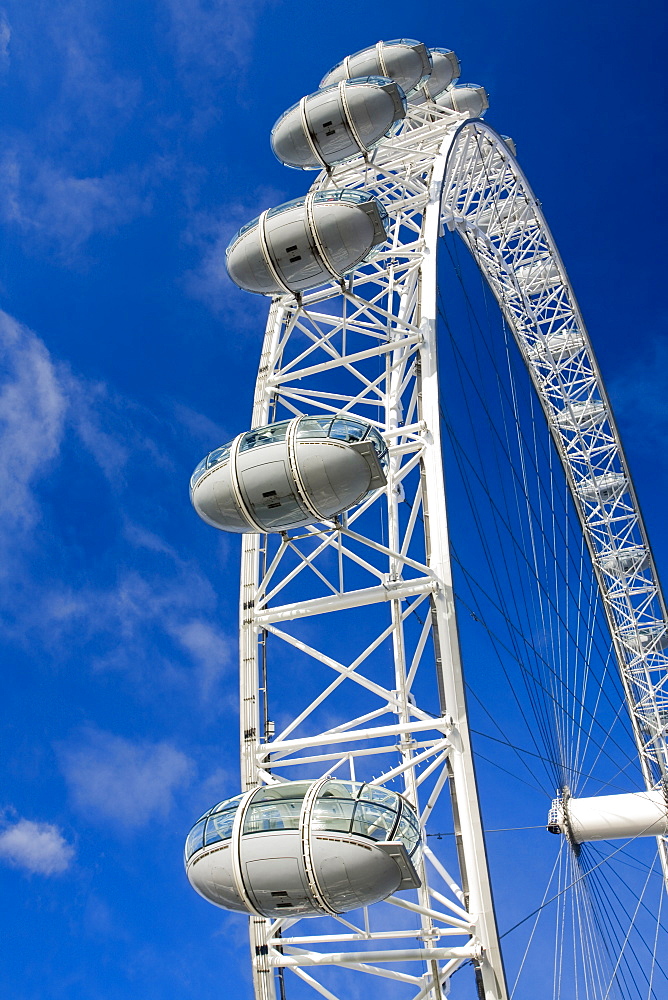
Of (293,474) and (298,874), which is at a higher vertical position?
(293,474)

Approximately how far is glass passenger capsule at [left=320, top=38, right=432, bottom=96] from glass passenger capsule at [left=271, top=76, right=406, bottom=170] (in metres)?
2.61

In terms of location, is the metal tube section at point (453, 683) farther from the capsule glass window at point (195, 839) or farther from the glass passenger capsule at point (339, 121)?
the glass passenger capsule at point (339, 121)

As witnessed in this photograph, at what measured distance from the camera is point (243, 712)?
14.2 meters

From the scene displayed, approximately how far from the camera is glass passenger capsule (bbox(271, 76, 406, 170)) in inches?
679

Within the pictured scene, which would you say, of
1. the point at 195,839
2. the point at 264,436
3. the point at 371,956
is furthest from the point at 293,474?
the point at 371,956

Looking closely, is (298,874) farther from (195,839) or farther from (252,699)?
(252,699)

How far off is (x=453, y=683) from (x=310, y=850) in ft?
10.4

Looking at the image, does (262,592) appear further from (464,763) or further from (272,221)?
(272,221)

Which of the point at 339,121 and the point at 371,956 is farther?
the point at 339,121

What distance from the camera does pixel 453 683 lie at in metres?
12.2

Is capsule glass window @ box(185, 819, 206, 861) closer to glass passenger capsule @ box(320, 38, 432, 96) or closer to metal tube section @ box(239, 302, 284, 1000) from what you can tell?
metal tube section @ box(239, 302, 284, 1000)

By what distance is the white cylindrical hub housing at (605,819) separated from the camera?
18297mm

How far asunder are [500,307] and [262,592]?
54.8ft

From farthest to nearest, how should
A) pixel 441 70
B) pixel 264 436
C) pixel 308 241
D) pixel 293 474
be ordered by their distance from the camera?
pixel 441 70 → pixel 308 241 → pixel 264 436 → pixel 293 474
